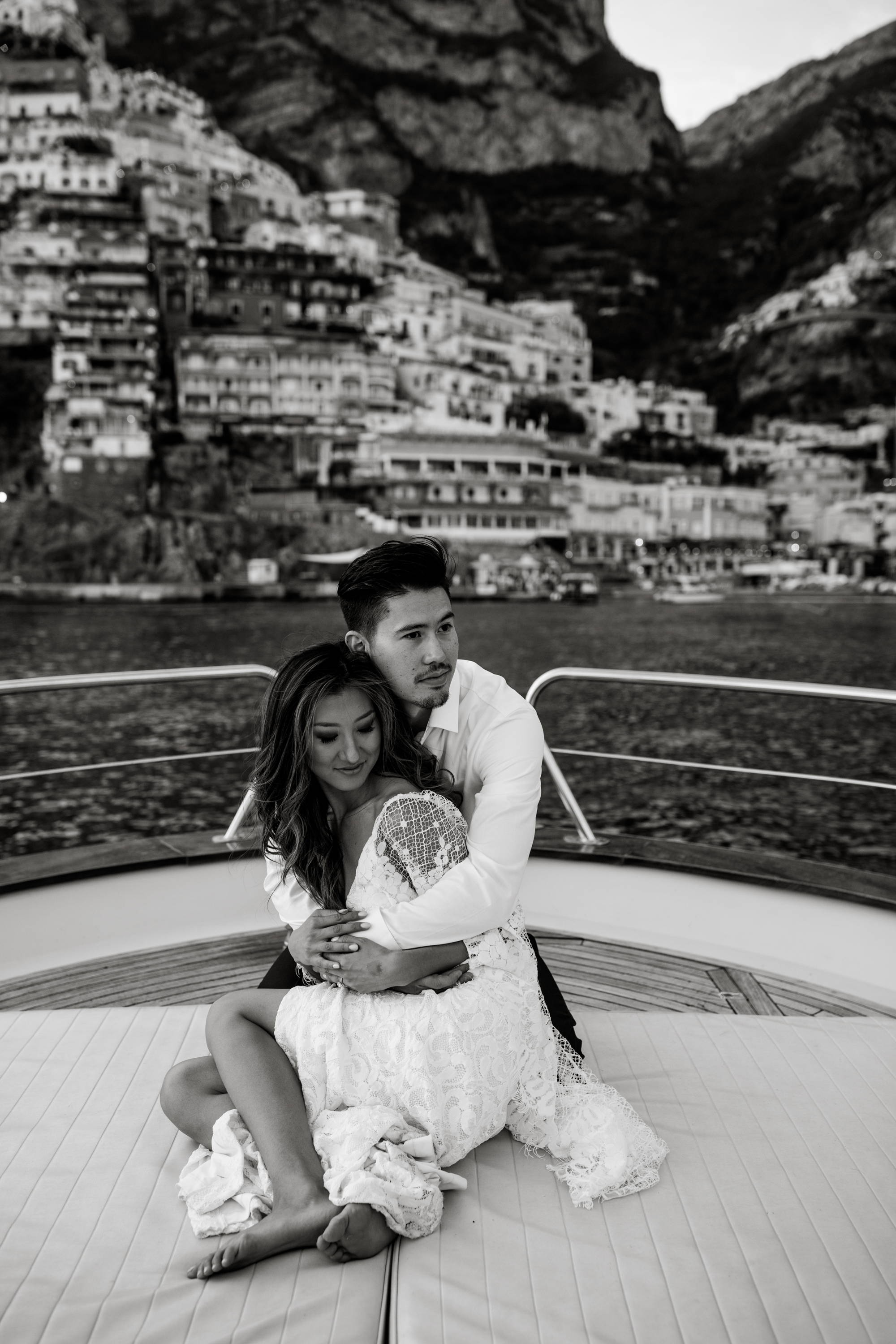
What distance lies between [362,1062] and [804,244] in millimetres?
71316

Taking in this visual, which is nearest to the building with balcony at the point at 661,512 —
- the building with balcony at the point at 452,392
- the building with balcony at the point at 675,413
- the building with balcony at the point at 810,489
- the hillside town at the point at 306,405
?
the hillside town at the point at 306,405

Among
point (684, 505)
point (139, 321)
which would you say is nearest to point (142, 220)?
point (139, 321)

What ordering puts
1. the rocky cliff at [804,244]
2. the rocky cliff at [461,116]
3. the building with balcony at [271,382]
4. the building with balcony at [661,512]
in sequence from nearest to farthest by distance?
1. the building with balcony at [271,382]
2. the building with balcony at [661,512]
3. the rocky cliff at [804,244]
4. the rocky cliff at [461,116]

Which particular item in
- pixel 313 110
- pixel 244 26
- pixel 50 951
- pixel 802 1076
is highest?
pixel 244 26

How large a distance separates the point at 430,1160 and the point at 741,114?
88.9 m

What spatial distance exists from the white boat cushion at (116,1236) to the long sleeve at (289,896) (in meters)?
0.25

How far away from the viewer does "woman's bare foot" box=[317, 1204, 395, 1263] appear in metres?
0.97

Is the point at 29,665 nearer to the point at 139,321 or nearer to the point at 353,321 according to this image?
the point at 139,321

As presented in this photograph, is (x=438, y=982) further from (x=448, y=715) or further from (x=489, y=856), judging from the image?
(x=448, y=715)

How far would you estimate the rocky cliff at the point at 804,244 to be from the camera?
5891cm

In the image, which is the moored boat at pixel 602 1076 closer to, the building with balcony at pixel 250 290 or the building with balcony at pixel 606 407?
the building with balcony at pixel 250 290

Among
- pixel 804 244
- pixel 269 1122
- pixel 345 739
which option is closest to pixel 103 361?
pixel 804 244

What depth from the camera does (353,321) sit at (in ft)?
165

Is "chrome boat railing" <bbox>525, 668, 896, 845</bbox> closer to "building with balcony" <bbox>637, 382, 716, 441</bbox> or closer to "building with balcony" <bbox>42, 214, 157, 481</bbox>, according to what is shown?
"building with balcony" <bbox>42, 214, 157, 481</bbox>
